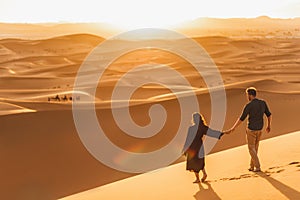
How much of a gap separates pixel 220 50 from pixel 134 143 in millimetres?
35496

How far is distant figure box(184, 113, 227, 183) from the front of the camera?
660 centimetres

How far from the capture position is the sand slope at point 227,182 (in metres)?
5.82

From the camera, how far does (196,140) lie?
21.9ft

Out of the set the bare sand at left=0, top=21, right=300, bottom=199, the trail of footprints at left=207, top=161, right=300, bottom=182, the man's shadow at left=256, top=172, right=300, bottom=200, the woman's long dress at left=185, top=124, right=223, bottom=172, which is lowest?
the man's shadow at left=256, top=172, right=300, bottom=200

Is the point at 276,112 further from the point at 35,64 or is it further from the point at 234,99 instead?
the point at 35,64

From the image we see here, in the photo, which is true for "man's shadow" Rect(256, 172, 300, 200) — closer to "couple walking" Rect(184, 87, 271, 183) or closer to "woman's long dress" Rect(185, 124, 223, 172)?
"couple walking" Rect(184, 87, 271, 183)

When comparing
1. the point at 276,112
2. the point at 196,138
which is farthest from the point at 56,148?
the point at 276,112

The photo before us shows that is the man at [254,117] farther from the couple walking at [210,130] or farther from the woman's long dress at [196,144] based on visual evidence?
the woman's long dress at [196,144]

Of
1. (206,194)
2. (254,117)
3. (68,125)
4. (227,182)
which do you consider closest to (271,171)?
(227,182)

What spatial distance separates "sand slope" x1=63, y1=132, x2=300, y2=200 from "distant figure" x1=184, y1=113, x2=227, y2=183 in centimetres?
33

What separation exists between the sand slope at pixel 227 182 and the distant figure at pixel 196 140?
331 mm

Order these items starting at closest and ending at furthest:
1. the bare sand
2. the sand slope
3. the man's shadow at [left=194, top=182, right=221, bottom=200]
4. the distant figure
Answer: the sand slope → the man's shadow at [left=194, top=182, right=221, bottom=200] → the distant figure → the bare sand

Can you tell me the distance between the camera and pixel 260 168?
23.3ft

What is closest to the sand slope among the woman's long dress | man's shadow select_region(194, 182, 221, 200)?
man's shadow select_region(194, 182, 221, 200)
